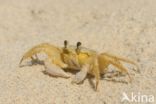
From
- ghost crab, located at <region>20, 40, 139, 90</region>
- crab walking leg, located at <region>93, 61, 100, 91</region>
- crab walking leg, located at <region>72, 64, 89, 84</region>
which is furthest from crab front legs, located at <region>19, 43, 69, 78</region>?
crab walking leg, located at <region>93, 61, 100, 91</region>

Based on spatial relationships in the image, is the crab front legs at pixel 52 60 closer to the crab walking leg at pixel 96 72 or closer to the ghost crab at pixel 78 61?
the ghost crab at pixel 78 61

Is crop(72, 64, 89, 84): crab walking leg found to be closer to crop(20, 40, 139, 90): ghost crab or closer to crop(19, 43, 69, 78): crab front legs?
crop(20, 40, 139, 90): ghost crab

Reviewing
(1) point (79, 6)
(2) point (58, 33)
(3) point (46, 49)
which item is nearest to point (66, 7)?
(1) point (79, 6)

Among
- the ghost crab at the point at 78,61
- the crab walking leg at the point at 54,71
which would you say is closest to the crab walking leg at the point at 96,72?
the ghost crab at the point at 78,61

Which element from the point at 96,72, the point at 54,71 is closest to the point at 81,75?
the point at 96,72

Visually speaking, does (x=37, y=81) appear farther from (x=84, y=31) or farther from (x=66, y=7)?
(x=66, y=7)
